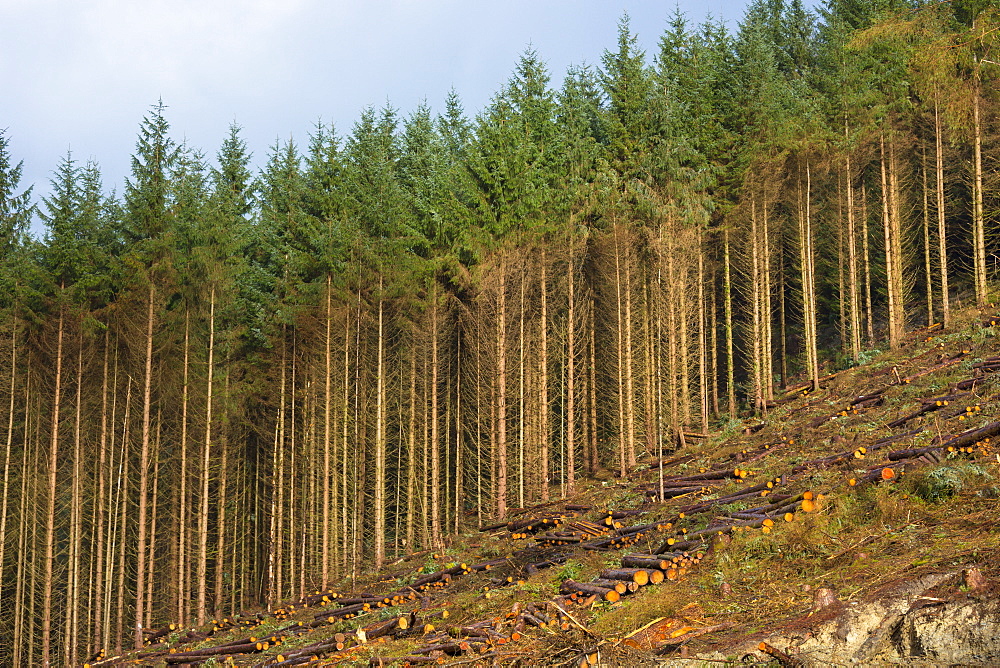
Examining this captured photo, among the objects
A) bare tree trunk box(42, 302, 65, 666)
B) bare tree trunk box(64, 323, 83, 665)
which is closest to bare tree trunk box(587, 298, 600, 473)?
bare tree trunk box(64, 323, 83, 665)

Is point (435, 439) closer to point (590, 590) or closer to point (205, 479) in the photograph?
point (205, 479)

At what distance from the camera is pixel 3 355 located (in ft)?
79.8

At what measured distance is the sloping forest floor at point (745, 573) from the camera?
8.14 metres

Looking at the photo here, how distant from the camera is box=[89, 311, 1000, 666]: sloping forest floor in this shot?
26.7ft

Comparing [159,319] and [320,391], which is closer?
[159,319]

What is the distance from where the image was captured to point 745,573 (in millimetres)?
10445

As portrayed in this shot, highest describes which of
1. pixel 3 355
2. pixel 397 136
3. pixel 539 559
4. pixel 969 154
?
pixel 397 136

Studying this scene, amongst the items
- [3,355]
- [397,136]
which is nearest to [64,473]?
[3,355]

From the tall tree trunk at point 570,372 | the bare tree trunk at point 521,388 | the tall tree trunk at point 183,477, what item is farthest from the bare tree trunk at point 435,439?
the tall tree trunk at point 183,477

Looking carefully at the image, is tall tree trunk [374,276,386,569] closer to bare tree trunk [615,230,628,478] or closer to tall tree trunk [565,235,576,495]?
tall tree trunk [565,235,576,495]

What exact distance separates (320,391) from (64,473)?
10.8m

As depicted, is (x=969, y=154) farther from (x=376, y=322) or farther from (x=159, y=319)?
(x=159, y=319)

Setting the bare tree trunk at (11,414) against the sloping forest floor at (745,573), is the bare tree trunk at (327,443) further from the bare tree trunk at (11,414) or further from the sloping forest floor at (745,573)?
the bare tree trunk at (11,414)

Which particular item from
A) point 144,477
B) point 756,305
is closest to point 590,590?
point 144,477
